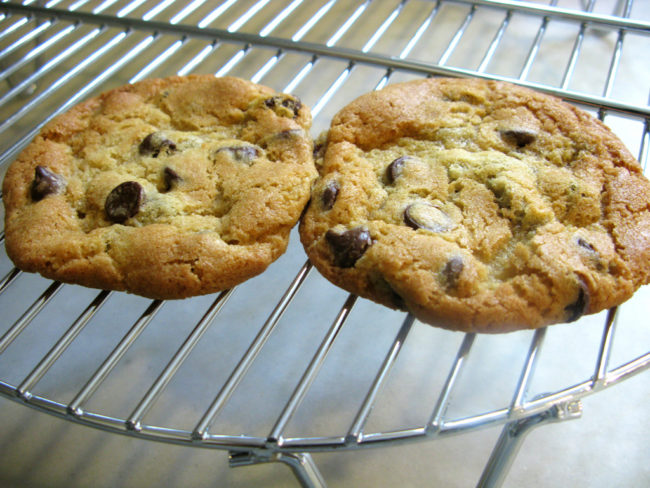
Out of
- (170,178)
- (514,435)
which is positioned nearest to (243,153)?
(170,178)

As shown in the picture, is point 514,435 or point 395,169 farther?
point 395,169

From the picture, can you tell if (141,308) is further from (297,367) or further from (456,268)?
(456,268)

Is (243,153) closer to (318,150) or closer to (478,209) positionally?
(318,150)

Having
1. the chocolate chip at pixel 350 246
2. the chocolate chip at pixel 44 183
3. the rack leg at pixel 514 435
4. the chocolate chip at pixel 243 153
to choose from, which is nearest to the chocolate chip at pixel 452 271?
the chocolate chip at pixel 350 246

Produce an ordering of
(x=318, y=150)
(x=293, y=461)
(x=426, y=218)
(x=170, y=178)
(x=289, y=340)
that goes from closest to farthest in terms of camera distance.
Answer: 1. (x=293, y=461)
2. (x=426, y=218)
3. (x=170, y=178)
4. (x=318, y=150)
5. (x=289, y=340)

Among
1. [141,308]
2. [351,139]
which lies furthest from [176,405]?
[351,139]

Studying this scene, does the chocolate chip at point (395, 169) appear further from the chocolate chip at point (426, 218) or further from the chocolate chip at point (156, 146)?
the chocolate chip at point (156, 146)
